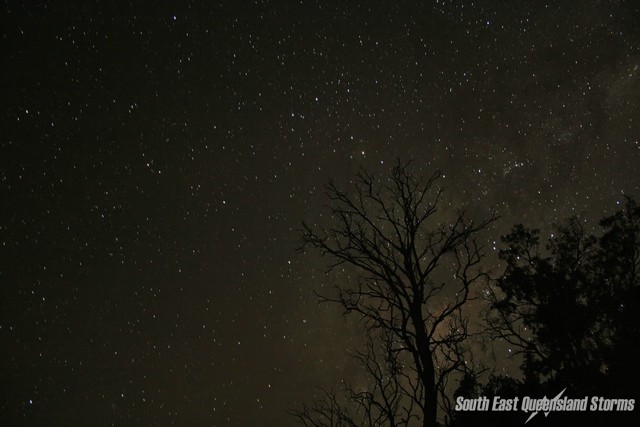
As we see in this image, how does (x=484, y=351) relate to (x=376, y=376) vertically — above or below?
above

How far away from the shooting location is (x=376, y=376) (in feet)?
28.4

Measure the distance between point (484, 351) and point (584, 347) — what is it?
15.1 feet

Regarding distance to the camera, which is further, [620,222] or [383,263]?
[620,222]

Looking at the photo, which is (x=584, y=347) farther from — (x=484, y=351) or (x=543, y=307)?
(x=484, y=351)

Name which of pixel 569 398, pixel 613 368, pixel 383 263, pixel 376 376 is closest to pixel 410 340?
pixel 383 263

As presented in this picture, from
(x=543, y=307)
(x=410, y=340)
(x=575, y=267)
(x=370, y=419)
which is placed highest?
(x=575, y=267)

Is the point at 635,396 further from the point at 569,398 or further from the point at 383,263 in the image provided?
the point at 383,263

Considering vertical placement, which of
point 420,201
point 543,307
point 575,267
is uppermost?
point 575,267

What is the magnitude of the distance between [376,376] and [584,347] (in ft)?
26.9

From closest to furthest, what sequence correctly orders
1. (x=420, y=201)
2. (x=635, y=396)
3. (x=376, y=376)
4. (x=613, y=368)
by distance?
(x=420, y=201) < (x=376, y=376) < (x=635, y=396) < (x=613, y=368)

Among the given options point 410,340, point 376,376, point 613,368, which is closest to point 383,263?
point 410,340

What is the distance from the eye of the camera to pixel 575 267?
14.9 meters

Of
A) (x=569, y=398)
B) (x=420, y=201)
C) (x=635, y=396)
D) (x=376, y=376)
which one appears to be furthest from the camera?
→ (x=569, y=398)

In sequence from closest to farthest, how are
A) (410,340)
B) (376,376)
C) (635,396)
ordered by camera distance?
1. (410,340)
2. (376,376)
3. (635,396)
